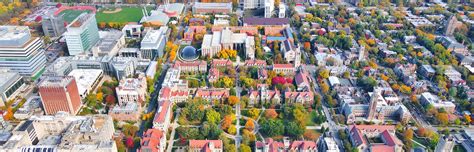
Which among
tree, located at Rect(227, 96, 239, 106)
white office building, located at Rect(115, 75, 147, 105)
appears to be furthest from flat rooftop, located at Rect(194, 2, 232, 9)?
tree, located at Rect(227, 96, 239, 106)


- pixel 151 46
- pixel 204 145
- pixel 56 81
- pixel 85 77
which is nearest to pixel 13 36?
pixel 85 77

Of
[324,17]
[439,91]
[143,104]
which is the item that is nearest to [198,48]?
[143,104]

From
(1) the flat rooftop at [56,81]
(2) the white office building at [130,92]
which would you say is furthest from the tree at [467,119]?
(1) the flat rooftop at [56,81]

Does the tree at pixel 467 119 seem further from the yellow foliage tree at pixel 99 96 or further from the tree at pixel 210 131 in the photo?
the yellow foliage tree at pixel 99 96

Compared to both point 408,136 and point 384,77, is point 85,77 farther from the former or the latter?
point 384,77

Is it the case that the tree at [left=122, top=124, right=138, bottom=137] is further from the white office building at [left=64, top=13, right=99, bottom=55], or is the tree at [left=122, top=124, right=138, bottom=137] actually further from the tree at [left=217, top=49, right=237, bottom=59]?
the white office building at [left=64, top=13, right=99, bottom=55]
